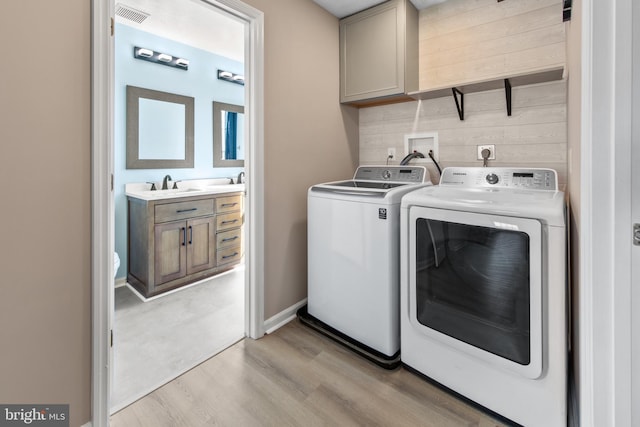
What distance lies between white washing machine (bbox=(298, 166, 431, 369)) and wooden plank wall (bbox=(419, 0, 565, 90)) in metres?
0.81

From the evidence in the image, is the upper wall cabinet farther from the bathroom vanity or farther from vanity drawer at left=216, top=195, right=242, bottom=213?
the bathroom vanity

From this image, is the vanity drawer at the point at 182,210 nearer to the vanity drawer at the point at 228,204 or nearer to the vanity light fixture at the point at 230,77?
the vanity drawer at the point at 228,204

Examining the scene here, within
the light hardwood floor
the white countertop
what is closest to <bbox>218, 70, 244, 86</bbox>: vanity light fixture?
the white countertop

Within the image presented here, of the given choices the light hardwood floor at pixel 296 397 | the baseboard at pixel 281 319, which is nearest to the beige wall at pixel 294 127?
the baseboard at pixel 281 319

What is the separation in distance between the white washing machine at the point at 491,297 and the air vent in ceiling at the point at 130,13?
2.74 metres

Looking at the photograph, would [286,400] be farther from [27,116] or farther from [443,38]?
[443,38]

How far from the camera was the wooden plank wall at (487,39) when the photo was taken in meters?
1.88

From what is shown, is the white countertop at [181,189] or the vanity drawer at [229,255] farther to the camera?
the vanity drawer at [229,255]

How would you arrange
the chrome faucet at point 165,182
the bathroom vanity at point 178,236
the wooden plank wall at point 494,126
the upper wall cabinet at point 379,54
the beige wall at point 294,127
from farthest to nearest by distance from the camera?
the chrome faucet at point 165,182
the bathroom vanity at point 178,236
the upper wall cabinet at point 379,54
the beige wall at point 294,127
the wooden plank wall at point 494,126

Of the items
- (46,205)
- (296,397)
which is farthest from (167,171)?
(296,397)

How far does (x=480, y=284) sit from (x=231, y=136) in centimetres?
332

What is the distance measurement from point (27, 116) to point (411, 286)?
181 centimetres

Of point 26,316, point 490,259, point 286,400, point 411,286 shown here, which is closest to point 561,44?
point 490,259

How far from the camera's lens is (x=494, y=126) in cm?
207
